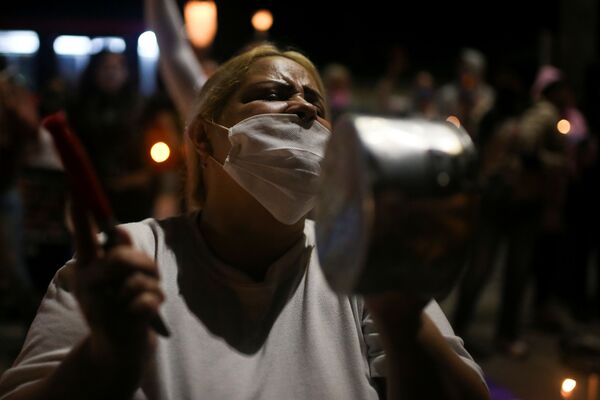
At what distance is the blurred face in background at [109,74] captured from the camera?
5.81 meters

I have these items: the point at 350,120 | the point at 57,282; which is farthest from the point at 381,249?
the point at 57,282

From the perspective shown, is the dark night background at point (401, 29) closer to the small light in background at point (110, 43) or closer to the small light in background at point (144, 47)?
the small light in background at point (110, 43)

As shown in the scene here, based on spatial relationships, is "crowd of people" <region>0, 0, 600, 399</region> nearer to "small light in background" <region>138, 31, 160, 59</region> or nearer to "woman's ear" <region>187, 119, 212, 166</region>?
"woman's ear" <region>187, 119, 212, 166</region>

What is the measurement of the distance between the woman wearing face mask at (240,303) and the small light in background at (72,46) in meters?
11.7

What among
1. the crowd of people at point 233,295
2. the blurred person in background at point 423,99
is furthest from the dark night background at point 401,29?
the crowd of people at point 233,295

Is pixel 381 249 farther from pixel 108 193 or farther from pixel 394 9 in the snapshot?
pixel 394 9

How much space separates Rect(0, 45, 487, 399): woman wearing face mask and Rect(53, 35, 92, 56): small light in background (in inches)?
459

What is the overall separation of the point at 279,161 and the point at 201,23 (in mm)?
3676

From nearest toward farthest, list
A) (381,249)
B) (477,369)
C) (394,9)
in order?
(381,249)
(477,369)
(394,9)

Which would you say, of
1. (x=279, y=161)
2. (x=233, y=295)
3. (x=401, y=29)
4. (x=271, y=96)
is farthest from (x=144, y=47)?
(x=233, y=295)

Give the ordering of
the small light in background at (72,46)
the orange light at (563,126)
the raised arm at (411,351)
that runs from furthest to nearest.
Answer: the small light in background at (72,46), the orange light at (563,126), the raised arm at (411,351)

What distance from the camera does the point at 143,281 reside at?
138 cm

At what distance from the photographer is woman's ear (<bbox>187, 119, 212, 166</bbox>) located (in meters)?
2.53

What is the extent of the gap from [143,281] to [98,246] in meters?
0.11
